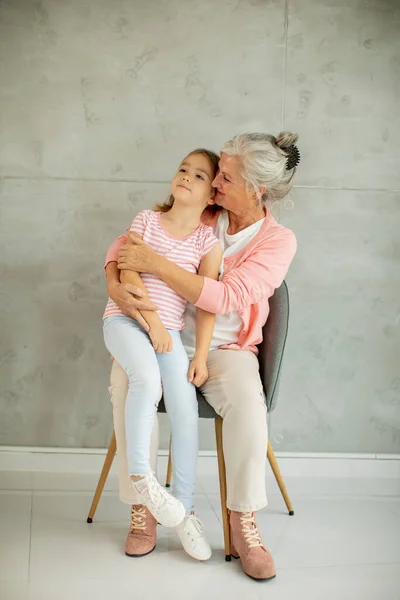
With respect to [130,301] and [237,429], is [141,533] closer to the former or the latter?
[237,429]

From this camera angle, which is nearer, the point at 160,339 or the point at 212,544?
the point at 160,339

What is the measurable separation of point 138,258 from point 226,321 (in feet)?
1.29

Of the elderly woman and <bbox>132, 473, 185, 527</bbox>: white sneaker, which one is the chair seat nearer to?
the elderly woman

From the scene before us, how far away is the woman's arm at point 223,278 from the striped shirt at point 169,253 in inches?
2.4

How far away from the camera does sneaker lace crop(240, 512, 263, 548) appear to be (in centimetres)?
223

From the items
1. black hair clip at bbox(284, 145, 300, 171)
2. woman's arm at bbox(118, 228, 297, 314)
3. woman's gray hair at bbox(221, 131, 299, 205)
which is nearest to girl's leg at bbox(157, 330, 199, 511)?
woman's arm at bbox(118, 228, 297, 314)

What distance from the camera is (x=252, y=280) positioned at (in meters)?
2.39

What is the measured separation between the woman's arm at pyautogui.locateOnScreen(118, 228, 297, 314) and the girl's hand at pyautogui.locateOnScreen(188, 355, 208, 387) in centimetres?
17

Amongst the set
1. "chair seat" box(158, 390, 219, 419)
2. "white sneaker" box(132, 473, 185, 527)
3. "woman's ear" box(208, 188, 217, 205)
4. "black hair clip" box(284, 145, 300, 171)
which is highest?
"black hair clip" box(284, 145, 300, 171)

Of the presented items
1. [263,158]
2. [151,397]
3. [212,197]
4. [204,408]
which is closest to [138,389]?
[151,397]

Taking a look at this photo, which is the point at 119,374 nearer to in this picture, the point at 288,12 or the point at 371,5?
the point at 288,12

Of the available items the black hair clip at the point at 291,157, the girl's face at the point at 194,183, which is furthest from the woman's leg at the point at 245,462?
the black hair clip at the point at 291,157

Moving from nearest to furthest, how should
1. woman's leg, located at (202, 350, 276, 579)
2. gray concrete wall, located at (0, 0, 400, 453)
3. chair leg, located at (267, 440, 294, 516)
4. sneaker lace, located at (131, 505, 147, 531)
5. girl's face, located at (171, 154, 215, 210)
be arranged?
1. woman's leg, located at (202, 350, 276, 579)
2. sneaker lace, located at (131, 505, 147, 531)
3. girl's face, located at (171, 154, 215, 210)
4. chair leg, located at (267, 440, 294, 516)
5. gray concrete wall, located at (0, 0, 400, 453)

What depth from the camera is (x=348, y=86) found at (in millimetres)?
3033
